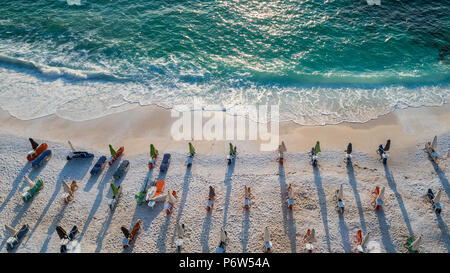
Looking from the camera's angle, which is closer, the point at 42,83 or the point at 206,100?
the point at 206,100

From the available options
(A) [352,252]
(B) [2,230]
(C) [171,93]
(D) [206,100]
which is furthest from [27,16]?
(A) [352,252]

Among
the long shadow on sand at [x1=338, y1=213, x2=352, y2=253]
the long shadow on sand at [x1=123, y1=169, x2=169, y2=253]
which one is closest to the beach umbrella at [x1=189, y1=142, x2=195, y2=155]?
the long shadow on sand at [x1=123, y1=169, x2=169, y2=253]

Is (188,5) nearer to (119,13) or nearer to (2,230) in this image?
(119,13)

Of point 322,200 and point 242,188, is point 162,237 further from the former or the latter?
point 322,200

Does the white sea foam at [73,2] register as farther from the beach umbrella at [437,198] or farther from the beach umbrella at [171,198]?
the beach umbrella at [437,198]

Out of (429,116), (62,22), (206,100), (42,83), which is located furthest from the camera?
(62,22)

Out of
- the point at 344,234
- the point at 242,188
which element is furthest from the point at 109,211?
the point at 344,234

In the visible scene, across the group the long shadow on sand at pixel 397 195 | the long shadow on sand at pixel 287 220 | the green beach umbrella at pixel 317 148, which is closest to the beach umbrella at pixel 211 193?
the long shadow on sand at pixel 287 220
